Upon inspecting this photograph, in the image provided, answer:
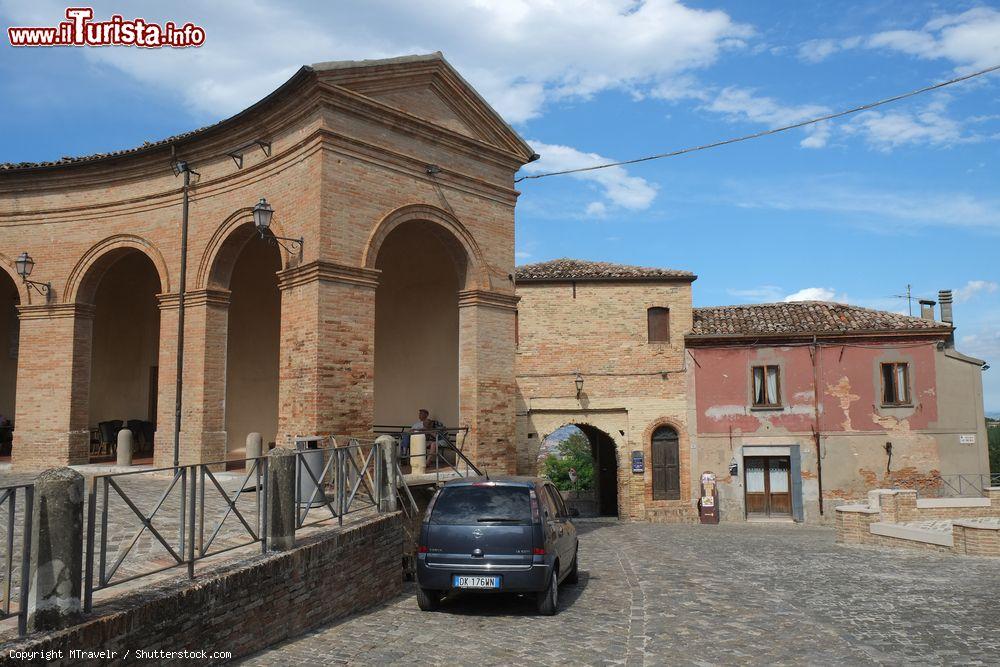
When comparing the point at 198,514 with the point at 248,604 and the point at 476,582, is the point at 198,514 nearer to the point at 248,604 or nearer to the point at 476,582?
the point at 248,604

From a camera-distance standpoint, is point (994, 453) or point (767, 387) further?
point (994, 453)

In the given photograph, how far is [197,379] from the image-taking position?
14297 mm

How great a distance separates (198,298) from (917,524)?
16.1 m

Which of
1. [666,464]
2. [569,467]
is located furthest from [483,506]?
[569,467]

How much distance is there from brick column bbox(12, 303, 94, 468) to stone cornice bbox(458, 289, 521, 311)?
8.00 metres

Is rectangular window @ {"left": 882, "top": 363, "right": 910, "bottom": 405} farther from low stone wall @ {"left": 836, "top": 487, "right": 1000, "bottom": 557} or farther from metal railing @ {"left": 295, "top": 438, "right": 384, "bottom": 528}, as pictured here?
metal railing @ {"left": 295, "top": 438, "right": 384, "bottom": 528}

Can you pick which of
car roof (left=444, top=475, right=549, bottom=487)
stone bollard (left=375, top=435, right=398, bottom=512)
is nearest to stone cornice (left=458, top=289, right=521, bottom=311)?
stone bollard (left=375, top=435, right=398, bottom=512)

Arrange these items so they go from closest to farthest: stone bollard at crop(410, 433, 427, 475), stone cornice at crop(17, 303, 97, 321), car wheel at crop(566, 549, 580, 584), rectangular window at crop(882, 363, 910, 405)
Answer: car wheel at crop(566, 549, 580, 584)
stone bollard at crop(410, 433, 427, 475)
stone cornice at crop(17, 303, 97, 321)
rectangular window at crop(882, 363, 910, 405)

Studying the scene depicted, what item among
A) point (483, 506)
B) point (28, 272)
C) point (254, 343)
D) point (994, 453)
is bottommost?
point (994, 453)

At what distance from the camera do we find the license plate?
7984 mm

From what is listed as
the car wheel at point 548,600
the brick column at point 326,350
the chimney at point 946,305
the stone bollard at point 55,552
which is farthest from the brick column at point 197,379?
the chimney at point 946,305

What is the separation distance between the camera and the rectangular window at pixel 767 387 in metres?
23.5

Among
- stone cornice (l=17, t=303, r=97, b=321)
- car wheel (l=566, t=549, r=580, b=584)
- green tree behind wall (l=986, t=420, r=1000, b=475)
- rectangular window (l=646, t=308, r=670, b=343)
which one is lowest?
green tree behind wall (l=986, t=420, r=1000, b=475)

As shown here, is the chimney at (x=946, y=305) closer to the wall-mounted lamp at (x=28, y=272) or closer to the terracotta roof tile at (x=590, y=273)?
the terracotta roof tile at (x=590, y=273)
